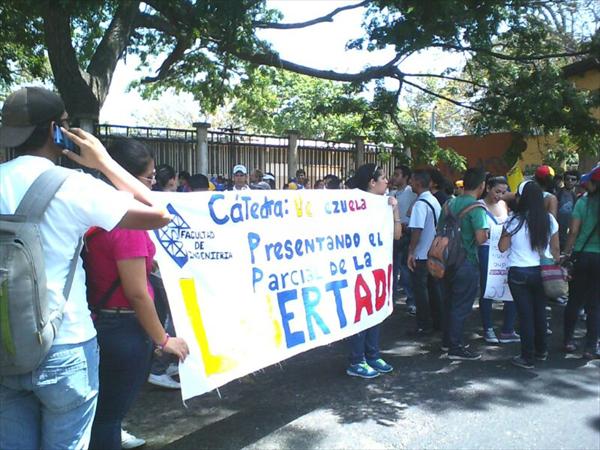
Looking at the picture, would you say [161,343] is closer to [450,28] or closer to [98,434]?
[98,434]

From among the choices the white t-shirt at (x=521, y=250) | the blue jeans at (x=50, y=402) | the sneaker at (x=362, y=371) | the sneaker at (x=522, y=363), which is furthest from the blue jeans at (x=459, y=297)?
the blue jeans at (x=50, y=402)

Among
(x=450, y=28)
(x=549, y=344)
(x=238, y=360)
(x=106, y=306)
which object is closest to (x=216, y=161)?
(x=450, y=28)

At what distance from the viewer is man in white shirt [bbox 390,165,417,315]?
23.4 ft

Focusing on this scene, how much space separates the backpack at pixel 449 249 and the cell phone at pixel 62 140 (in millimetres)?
3804

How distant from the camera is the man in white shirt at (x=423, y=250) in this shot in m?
5.78

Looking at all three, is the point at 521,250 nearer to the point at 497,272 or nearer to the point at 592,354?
the point at 497,272

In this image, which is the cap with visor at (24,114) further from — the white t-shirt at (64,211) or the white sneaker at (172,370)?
the white sneaker at (172,370)

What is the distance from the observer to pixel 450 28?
7598mm

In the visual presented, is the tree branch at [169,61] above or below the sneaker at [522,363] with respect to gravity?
above

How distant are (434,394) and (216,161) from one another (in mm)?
8406

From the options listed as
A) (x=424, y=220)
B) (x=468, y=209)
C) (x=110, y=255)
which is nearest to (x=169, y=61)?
(x=424, y=220)

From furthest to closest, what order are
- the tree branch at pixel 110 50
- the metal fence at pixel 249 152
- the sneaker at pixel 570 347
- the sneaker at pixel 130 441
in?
the metal fence at pixel 249 152 → the tree branch at pixel 110 50 → the sneaker at pixel 570 347 → the sneaker at pixel 130 441

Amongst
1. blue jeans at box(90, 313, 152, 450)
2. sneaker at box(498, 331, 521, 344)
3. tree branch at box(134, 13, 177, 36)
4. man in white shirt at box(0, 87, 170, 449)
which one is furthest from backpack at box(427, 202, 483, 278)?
tree branch at box(134, 13, 177, 36)

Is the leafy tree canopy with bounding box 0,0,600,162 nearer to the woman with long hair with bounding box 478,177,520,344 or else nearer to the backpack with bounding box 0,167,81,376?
the woman with long hair with bounding box 478,177,520,344
